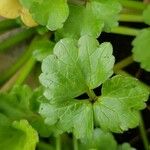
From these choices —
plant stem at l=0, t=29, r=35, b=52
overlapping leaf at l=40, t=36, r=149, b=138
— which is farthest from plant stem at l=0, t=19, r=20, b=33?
overlapping leaf at l=40, t=36, r=149, b=138

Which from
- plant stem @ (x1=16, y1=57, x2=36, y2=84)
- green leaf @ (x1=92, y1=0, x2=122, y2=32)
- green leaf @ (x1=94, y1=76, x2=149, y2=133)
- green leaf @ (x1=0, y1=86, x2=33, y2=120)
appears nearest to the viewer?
green leaf @ (x1=94, y1=76, x2=149, y2=133)

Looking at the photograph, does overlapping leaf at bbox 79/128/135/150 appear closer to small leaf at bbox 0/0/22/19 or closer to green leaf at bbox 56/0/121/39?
green leaf at bbox 56/0/121/39

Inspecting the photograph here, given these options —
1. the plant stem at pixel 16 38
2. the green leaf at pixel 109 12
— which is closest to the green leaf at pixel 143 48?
the green leaf at pixel 109 12

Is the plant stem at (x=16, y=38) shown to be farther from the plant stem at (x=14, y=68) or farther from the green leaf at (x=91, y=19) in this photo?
the green leaf at (x=91, y=19)

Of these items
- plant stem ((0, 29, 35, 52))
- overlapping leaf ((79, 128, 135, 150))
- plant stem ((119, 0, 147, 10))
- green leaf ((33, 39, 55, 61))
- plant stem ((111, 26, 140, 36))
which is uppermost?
plant stem ((119, 0, 147, 10))

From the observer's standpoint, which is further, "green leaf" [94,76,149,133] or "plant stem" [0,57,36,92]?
"plant stem" [0,57,36,92]
